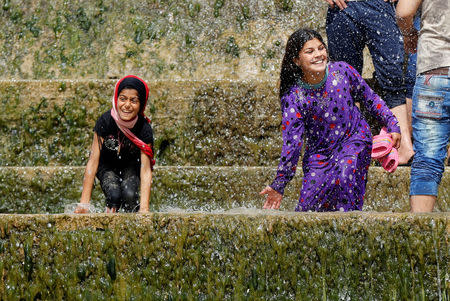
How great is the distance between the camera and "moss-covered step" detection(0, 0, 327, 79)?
347 inches

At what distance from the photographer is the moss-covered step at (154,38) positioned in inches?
347

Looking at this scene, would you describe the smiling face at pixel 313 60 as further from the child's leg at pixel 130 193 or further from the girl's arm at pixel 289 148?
the child's leg at pixel 130 193

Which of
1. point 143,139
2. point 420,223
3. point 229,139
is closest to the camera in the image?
point 420,223

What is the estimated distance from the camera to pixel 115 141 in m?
4.84

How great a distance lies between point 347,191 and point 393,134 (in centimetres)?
46

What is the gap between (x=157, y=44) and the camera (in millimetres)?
9016

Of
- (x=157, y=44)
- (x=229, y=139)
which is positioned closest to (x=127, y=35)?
(x=157, y=44)

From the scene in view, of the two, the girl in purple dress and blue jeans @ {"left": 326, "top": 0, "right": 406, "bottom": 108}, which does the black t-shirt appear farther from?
blue jeans @ {"left": 326, "top": 0, "right": 406, "bottom": 108}

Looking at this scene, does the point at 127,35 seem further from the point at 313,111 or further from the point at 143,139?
the point at 313,111

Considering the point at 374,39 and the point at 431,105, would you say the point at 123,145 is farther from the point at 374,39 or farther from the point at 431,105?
the point at 374,39

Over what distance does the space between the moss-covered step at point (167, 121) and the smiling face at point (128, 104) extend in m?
1.88

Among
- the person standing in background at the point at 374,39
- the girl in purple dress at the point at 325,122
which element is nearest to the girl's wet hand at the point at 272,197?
the girl in purple dress at the point at 325,122

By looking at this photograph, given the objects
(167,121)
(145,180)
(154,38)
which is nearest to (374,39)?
(167,121)

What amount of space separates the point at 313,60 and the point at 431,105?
0.76m
